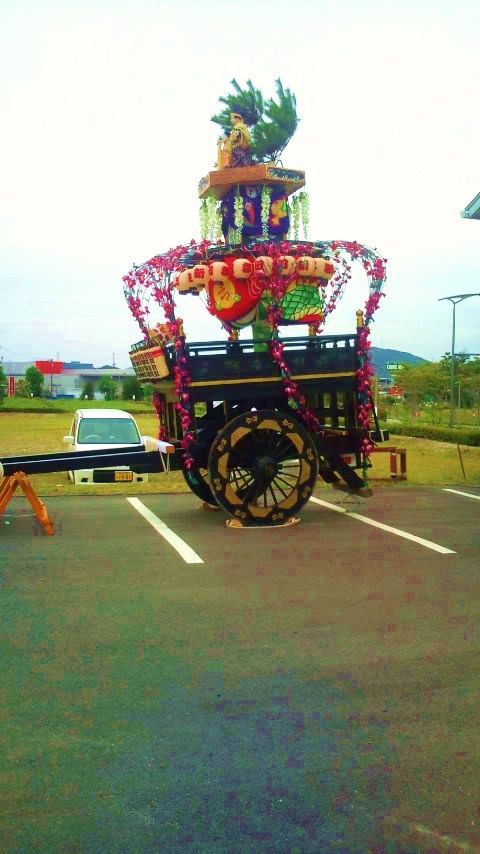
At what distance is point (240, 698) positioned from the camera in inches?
183

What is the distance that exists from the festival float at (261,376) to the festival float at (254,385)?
0.02m

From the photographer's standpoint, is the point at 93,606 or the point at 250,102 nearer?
the point at 93,606

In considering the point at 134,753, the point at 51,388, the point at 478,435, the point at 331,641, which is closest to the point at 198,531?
the point at 331,641

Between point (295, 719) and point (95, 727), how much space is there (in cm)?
103

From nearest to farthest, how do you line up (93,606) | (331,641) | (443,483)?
(331,641), (93,606), (443,483)

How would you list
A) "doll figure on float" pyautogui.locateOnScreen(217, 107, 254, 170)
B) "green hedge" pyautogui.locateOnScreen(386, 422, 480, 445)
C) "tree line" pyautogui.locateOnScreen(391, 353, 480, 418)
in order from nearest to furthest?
"doll figure on float" pyautogui.locateOnScreen(217, 107, 254, 170)
"green hedge" pyautogui.locateOnScreen(386, 422, 480, 445)
"tree line" pyautogui.locateOnScreen(391, 353, 480, 418)

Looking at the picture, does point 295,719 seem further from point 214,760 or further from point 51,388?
point 51,388

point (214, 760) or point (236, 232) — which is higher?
point (236, 232)

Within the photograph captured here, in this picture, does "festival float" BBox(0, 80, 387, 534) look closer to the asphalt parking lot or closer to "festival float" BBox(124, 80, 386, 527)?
"festival float" BBox(124, 80, 386, 527)

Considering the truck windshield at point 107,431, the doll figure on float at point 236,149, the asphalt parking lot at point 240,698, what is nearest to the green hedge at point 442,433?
the truck windshield at point 107,431

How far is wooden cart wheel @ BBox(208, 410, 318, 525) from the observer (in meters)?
10.3

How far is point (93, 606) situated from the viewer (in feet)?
21.7

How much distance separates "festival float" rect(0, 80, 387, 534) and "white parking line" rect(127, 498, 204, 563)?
731 mm

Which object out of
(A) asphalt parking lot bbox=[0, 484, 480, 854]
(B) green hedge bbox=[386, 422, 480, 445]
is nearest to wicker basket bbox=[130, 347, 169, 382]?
(A) asphalt parking lot bbox=[0, 484, 480, 854]
